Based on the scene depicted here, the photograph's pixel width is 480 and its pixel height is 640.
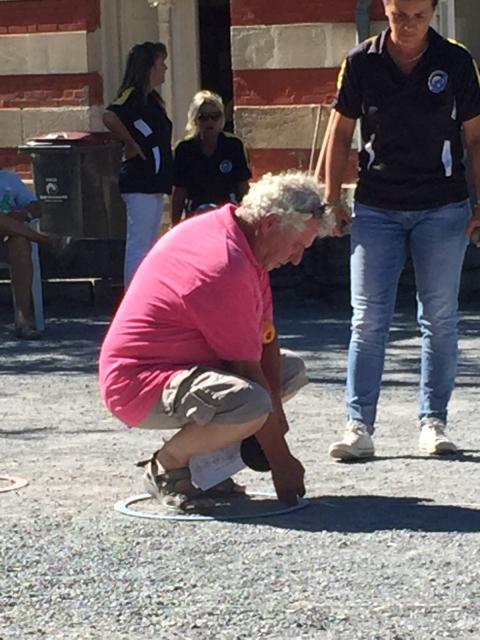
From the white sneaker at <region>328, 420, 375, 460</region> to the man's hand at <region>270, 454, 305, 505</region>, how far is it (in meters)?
0.94

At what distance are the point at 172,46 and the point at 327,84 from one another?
209 centimetres

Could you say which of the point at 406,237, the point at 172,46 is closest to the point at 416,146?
the point at 406,237

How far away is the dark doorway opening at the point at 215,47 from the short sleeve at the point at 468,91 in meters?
10.1

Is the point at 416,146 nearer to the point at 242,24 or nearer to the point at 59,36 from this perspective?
the point at 242,24

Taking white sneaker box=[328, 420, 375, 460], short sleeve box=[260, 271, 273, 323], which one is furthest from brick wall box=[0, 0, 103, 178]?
short sleeve box=[260, 271, 273, 323]

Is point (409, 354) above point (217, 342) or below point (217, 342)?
below

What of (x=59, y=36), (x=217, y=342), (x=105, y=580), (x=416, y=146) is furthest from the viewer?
(x=59, y=36)

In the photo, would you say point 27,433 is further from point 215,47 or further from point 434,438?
point 215,47

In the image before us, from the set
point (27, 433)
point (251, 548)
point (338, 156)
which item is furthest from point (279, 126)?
point (251, 548)

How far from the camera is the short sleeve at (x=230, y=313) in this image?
6.14 metres

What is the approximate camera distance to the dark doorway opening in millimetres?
17297

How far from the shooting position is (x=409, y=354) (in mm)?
10703

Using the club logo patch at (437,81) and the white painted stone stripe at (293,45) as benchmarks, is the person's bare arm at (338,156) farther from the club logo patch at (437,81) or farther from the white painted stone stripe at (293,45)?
the white painted stone stripe at (293,45)

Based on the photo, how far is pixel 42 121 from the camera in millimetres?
16406
